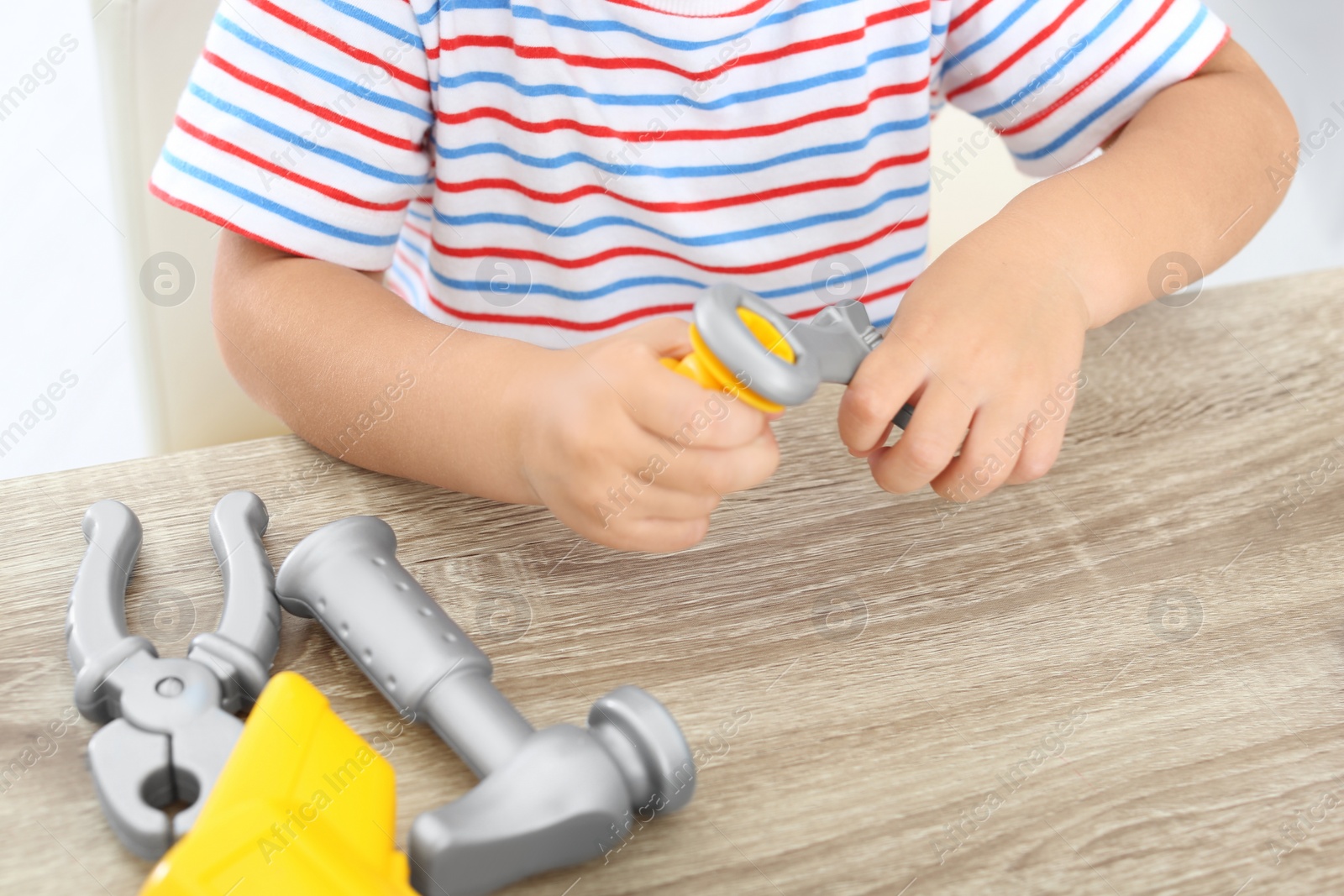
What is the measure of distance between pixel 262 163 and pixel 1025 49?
41 centimetres

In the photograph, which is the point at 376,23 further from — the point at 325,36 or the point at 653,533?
the point at 653,533

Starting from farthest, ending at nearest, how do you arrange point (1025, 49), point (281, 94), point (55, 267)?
point (55, 267) → point (1025, 49) → point (281, 94)

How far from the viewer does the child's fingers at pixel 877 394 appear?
0.39 meters

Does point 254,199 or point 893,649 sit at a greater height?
point 254,199

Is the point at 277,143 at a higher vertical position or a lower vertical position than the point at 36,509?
higher

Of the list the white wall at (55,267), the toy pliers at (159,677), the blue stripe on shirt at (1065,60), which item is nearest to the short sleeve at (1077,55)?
the blue stripe on shirt at (1065,60)

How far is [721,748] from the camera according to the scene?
34cm

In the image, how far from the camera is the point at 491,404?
415 mm

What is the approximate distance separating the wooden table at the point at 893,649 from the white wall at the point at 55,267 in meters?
0.73

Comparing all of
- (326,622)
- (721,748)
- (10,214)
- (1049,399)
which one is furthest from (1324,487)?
(10,214)

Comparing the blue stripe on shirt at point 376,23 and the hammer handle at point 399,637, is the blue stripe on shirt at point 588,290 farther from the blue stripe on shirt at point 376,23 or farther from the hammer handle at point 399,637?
the hammer handle at point 399,637

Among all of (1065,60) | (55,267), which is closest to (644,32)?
(1065,60)

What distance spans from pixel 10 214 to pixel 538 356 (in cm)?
99

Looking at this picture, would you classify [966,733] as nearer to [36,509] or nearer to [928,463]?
[928,463]
